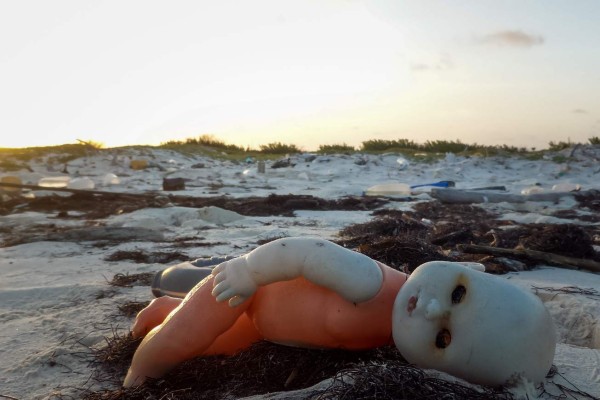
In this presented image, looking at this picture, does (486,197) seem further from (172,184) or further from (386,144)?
(386,144)

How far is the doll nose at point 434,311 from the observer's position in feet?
5.99

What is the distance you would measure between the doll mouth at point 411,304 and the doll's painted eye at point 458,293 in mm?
129

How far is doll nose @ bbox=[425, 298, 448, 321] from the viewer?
A: 5.99 ft

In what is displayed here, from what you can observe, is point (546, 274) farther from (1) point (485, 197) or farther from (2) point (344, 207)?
(1) point (485, 197)

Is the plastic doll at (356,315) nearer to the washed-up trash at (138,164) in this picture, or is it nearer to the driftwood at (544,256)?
the driftwood at (544,256)

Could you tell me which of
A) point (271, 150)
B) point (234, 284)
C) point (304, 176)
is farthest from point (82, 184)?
point (271, 150)

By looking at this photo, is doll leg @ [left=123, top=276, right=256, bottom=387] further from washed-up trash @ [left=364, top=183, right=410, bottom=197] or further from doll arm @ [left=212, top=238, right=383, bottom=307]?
washed-up trash @ [left=364, top=183, right=410, bottom=197]

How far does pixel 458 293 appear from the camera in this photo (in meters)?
1.91

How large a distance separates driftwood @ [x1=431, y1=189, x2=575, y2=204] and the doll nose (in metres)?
7.91

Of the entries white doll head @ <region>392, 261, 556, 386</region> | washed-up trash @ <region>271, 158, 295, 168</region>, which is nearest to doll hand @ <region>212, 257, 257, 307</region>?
white doll head @ <region>392, 261, 556, 386</region>

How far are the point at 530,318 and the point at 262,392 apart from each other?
98 centimetres

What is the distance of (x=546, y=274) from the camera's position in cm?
400

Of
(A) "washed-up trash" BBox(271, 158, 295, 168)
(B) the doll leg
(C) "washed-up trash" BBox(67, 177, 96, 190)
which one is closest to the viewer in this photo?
(B) the doll leg

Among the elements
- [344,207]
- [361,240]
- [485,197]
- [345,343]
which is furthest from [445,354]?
[485,197]
